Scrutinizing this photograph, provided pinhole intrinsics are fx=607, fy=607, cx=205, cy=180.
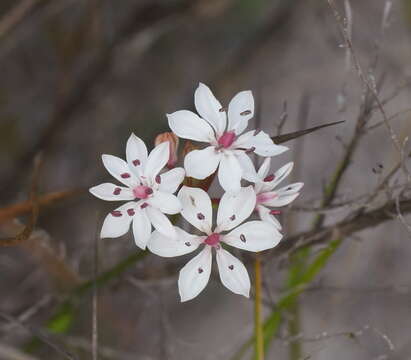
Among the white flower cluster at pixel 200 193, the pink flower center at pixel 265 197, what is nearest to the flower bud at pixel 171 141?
the white flower cluster at pixel 200 193

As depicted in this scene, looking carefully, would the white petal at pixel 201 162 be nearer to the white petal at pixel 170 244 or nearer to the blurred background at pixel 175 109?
the white petal at pixel 170 244

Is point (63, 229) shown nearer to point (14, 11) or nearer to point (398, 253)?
point (14, 11)

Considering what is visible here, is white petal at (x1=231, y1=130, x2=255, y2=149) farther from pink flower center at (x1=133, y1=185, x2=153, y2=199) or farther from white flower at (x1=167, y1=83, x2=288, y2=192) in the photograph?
pink flower center at (x1=133, y1=185, x2=153, y2=199)

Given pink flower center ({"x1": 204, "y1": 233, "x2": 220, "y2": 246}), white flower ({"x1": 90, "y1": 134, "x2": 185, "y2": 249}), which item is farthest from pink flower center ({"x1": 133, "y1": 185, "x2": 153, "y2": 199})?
pink flower center ({"x1": 204, "y1": 233, "x2": 220, "y2": 246})

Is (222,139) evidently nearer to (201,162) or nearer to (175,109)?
(201,162)

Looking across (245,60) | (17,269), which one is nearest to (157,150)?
(17,269)

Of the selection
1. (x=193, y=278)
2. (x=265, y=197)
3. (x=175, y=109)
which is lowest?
(x=193, y=278)

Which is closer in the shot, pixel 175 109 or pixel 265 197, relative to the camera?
pixel 265 197

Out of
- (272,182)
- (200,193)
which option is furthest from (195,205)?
(272,182)
